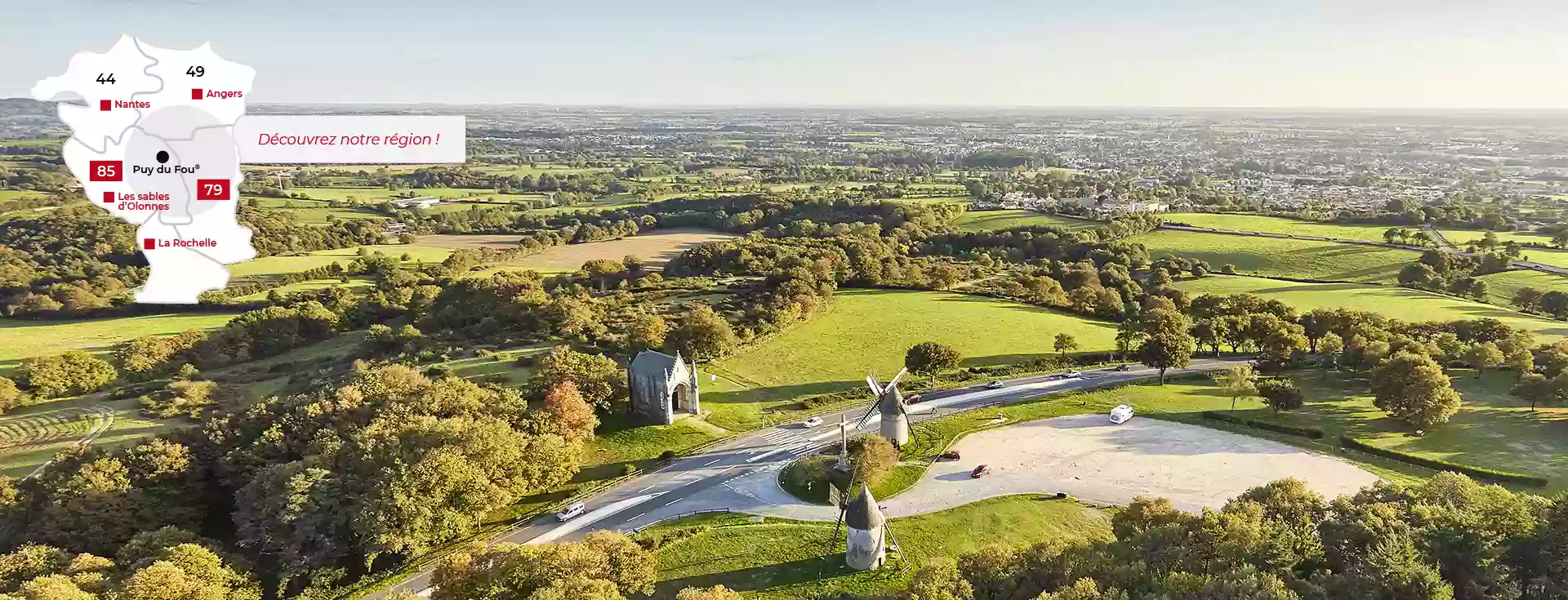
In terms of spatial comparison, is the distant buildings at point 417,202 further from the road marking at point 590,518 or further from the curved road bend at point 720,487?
the road marking at point 590,518

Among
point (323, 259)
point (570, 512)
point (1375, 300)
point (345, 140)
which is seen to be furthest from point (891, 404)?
point (323, 259)

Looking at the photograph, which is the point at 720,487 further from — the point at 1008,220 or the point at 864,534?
the point at 1008,220

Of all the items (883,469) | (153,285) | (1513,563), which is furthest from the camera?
(883,469)

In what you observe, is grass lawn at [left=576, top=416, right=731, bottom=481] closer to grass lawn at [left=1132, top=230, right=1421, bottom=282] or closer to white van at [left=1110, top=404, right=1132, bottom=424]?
white van at [left=1110, top=404, right=1132, bottom=424]

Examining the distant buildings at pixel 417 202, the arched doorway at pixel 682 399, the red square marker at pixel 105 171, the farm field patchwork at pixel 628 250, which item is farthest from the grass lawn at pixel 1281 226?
the distant buildings at pixel 417 202

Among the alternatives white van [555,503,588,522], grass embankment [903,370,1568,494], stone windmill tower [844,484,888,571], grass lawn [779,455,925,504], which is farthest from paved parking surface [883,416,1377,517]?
white van [555,503,588,522]

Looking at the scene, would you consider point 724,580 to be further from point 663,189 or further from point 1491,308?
point 663,189

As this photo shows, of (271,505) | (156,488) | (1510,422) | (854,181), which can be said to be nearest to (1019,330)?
(1510,422)
